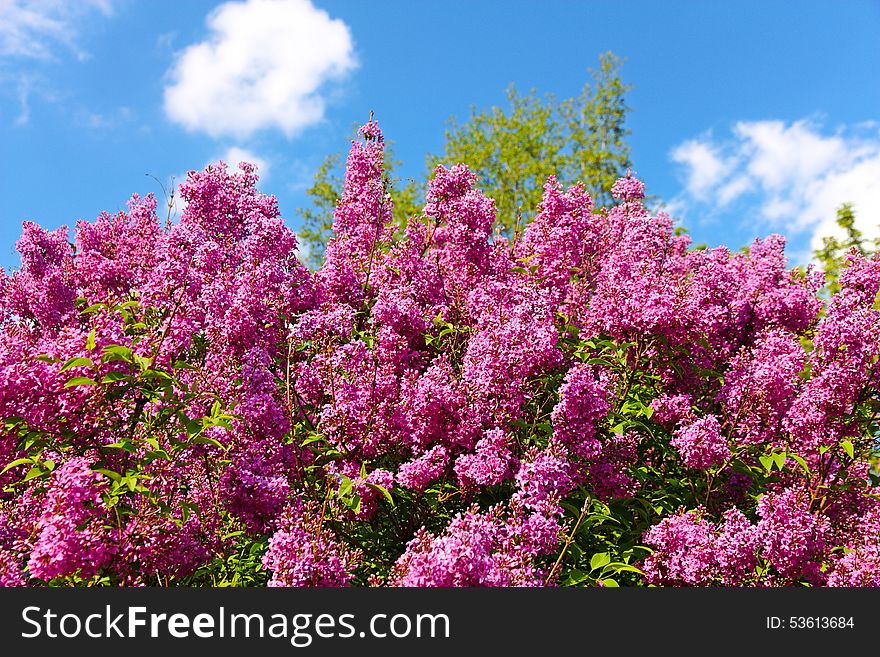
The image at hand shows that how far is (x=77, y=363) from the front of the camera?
4.42 metres

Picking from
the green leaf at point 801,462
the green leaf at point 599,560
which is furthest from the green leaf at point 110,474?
the green leaf at point 801,462

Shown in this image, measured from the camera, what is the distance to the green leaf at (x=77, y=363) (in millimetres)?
4362

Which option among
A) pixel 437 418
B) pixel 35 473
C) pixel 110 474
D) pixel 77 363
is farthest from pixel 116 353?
pixel 437 418

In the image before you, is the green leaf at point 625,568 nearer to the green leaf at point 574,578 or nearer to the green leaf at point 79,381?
the green leaf at point 574,578

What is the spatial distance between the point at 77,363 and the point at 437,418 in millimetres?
2515

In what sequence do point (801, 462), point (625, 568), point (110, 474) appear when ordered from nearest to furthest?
point (110, 474)
point (625, 568)
point (801, 462)

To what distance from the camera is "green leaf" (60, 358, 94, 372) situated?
4.36 metres

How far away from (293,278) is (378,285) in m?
0.89

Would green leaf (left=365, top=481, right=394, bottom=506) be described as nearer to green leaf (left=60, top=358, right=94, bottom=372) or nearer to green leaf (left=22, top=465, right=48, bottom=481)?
green leaf (left=60, top=358, right=94, bottom=372)

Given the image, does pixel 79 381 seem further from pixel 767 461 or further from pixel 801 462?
pixel 801 462

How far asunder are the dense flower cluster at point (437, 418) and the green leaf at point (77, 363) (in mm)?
88

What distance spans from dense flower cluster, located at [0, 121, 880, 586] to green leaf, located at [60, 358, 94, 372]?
0.09 metres

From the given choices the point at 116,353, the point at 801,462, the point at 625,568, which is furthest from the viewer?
the point at 801,462

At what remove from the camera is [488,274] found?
7520 mm
